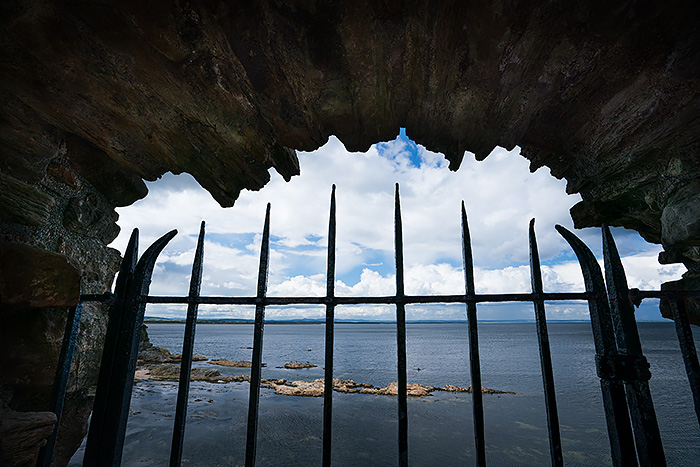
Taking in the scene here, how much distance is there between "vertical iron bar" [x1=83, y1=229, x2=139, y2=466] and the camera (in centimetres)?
159

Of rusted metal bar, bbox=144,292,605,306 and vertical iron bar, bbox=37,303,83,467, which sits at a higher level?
rusted metal bar, bbox=144,292,605,306

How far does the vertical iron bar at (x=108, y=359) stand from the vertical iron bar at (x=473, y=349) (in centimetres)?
199

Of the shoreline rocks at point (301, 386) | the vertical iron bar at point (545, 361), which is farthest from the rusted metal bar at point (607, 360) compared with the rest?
the shoreline rocks at point (301, 386)

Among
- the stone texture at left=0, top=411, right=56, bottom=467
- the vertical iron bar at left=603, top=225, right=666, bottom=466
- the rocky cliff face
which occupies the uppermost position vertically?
the rocky cliff face

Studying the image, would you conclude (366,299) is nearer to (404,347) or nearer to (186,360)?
(404,347)

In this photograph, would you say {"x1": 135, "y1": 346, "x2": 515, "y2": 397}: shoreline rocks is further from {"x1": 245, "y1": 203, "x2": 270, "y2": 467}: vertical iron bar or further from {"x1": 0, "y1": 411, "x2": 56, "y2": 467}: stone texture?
{"x1": 0, "y1": 411, "x2": 56, "y2": 467}: stone texture

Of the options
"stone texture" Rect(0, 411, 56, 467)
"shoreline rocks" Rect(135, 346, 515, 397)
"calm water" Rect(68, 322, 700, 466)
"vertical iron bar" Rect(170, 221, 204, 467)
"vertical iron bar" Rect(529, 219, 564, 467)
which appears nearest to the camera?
"stone texture" Rect(0, 411, 56, 467)

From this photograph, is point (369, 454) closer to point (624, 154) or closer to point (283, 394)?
point (283, 394)

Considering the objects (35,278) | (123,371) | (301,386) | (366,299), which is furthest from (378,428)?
(35,278)

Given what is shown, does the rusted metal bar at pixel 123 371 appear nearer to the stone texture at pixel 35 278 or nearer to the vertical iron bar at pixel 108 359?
the vertical iron bar at pixel 108 359

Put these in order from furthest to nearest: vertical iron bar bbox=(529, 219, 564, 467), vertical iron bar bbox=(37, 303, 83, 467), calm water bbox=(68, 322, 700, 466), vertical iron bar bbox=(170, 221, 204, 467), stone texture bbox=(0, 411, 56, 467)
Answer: calm water bbox=(68, 322, 700, 466) < vertical iron bar bbox=(170, 221, 204, 467) < vertical iron bar bbox=(529, 219, 564, 467) < vertical iron bar bbox=(37, 303, 83, 467) < stone texture bbox=(0, 411, 56, 467)

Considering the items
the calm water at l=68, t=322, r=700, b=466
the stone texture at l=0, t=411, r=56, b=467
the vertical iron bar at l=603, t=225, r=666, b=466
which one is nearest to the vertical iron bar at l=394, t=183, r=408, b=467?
the vertical iron bar at l=603, t=225, r=666, b=466

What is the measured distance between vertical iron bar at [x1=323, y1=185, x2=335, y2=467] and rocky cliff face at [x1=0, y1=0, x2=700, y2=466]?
0.83m

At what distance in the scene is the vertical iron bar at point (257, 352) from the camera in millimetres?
→ 1651
